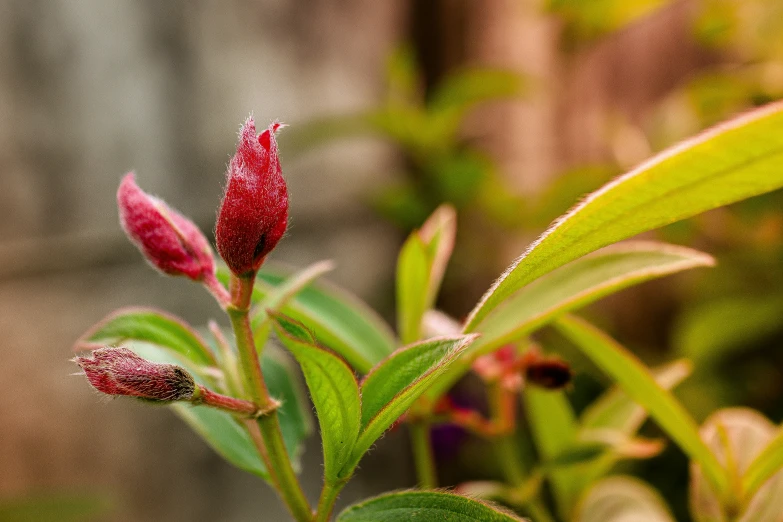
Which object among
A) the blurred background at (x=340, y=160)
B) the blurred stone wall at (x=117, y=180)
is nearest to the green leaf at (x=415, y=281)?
the blurred background at (x=340, y=160)

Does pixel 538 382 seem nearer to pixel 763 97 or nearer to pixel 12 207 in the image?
pixel 763 97

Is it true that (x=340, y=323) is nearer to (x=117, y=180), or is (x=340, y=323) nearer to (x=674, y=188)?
(x=674, y=188)

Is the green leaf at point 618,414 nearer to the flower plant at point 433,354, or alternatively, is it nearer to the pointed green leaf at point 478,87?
the flower plant at point 433,354

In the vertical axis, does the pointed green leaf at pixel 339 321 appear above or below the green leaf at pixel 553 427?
above

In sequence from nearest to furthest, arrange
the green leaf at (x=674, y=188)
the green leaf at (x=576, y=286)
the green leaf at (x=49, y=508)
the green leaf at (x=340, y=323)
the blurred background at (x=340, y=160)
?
the green leaf at (x=674, y=188) < the green leaf at (x=576, y=286) < the green leaf at (x=340, y=323) < the green leaf at (x=49, y=508) < the blurred background at (x=340, y=160)

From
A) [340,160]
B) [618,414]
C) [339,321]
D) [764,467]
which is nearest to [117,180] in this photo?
[340,160]

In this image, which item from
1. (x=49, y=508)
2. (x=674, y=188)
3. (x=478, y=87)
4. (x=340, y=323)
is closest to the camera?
(x=674, y=188)

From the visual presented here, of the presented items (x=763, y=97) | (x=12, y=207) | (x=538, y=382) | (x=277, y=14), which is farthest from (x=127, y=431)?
(x=763, y=97)
